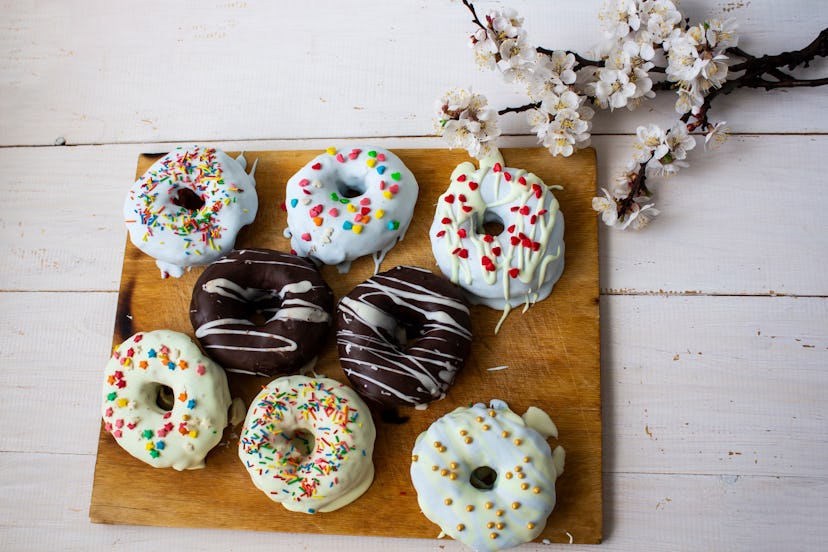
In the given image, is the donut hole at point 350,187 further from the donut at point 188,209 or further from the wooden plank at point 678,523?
the wooden plank at point 678,523

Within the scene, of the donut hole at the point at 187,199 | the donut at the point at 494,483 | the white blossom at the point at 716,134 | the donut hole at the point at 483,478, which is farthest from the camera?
the donut hole at the point at 187,199

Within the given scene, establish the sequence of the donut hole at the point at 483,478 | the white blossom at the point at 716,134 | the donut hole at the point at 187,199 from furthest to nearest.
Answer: the donut hole at the point at 187,199 < the white blossom at the point at 716,134 < the donut hole at the point at 483,478

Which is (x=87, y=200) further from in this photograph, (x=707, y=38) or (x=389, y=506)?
(x=707, y=38)

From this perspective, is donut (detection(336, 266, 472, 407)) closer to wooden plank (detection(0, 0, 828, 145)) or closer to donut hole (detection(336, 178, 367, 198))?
donut hole (detection(336, 178, 367, 198))

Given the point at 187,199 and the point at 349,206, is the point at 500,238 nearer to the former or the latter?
the point at 349,206

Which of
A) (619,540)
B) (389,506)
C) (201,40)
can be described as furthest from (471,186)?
(201,40)

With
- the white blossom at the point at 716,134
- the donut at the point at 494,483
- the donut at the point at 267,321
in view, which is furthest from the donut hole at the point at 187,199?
the white blossom at the point at 716,134
